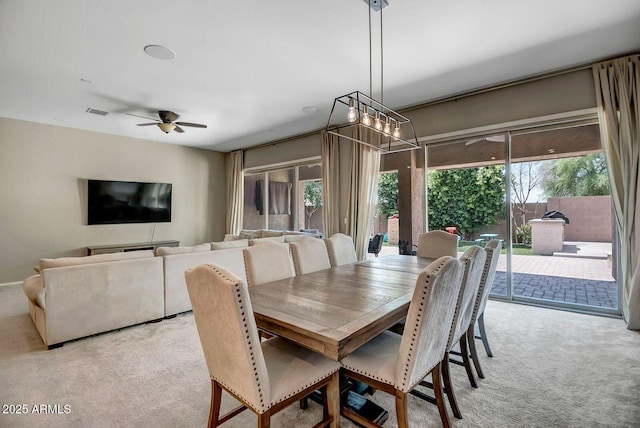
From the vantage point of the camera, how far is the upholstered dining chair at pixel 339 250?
301 cm

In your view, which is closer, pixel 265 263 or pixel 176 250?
pixel 265 263

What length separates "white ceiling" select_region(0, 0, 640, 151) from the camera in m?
2.30

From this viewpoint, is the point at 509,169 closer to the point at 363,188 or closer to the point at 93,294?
the point at 363,188

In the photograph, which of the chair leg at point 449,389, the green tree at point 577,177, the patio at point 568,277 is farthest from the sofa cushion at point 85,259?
the green tree at point 577,177

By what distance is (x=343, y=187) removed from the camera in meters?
5.29

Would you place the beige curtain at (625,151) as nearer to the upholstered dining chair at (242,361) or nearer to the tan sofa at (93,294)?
the upholstered dining chair at (242,361)

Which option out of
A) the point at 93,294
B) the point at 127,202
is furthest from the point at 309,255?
the point at 127,202

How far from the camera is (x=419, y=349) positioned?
1320mm

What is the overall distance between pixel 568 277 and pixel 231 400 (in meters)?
4.29

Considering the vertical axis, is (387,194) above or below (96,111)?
below

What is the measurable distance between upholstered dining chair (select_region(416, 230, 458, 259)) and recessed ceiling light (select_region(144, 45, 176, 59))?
3239mm

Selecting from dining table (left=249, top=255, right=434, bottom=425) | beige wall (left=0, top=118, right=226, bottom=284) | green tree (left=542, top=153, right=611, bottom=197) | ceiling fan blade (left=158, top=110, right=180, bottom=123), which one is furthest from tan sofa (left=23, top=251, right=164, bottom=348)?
green tree (left=542, top=153, right=611, bottom=197)

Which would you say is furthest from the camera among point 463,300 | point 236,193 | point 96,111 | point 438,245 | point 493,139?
point 236,193

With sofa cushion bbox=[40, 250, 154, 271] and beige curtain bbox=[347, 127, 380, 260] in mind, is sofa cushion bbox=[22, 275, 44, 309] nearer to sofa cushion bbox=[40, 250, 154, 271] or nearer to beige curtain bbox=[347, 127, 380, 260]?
sofa cushion bbox=[40, 250, 154, 271]
